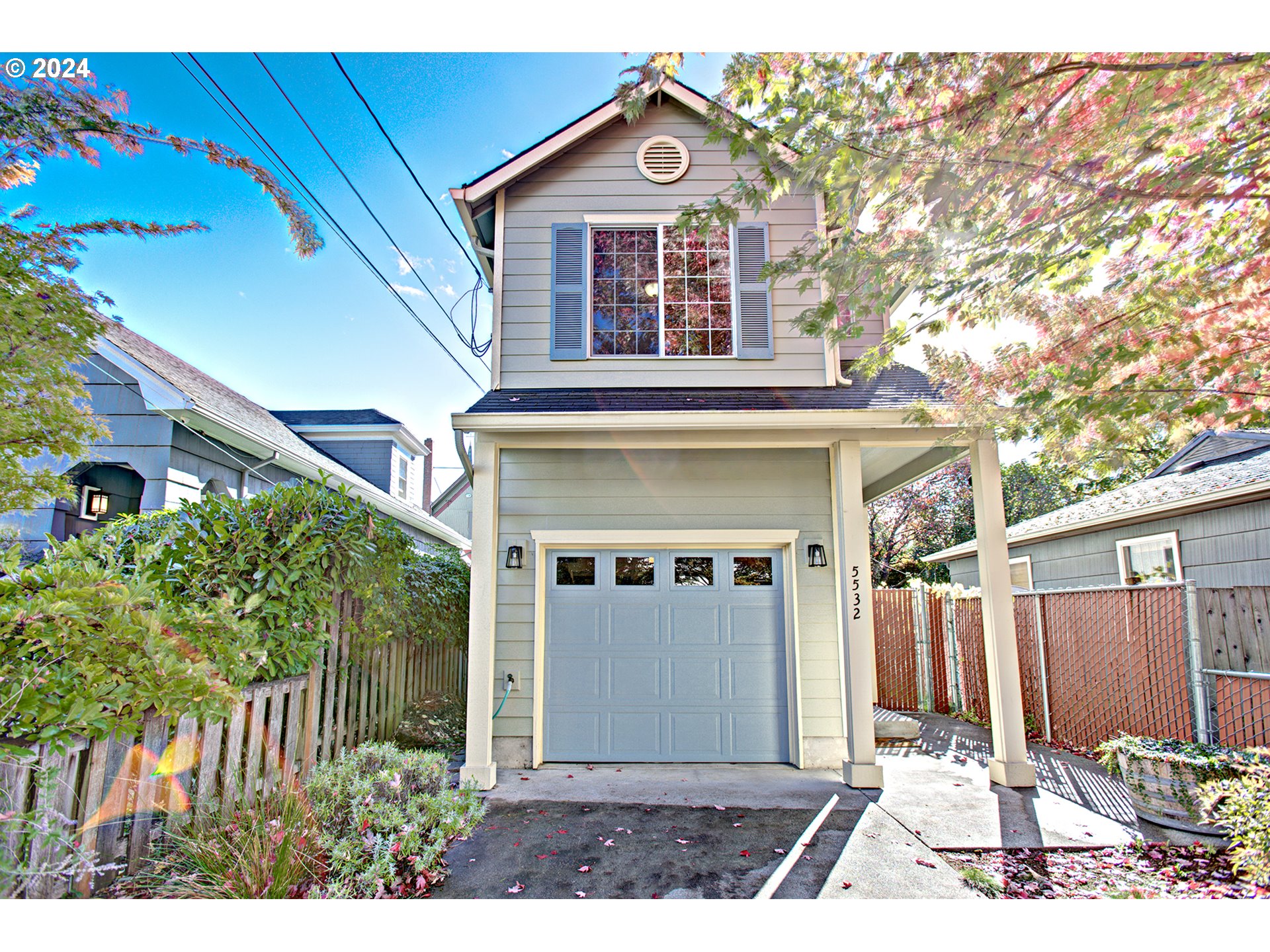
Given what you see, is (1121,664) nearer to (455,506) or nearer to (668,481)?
(668,481)

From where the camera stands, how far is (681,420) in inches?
203

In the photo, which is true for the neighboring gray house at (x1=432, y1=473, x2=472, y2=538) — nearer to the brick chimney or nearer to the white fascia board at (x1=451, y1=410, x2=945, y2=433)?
the brick chimney

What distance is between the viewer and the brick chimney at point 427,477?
51.5 ft

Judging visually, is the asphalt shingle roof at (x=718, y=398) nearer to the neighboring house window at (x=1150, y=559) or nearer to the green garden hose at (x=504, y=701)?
the green garden hose at (x=504, y=701)

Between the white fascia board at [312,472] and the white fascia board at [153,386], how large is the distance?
0.14 metres

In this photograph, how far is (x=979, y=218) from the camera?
380 cm

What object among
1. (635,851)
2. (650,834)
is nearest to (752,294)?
(650,834)

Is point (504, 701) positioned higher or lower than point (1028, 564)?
lower

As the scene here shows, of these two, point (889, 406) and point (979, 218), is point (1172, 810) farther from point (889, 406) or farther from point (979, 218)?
point (979, 218)

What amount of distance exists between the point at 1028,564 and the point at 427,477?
43.3ft

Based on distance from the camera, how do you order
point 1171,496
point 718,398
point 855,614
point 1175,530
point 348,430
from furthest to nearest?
point 348,430
point 1175,530
point 1171,496
point 718,398
point 855,614

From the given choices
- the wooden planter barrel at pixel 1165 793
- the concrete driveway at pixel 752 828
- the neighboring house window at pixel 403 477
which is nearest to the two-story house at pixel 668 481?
the concrete driveway at pixel 752 828

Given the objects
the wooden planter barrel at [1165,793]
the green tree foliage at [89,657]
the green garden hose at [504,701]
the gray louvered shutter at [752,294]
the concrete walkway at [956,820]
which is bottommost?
the concrete walkway at [956,820]
